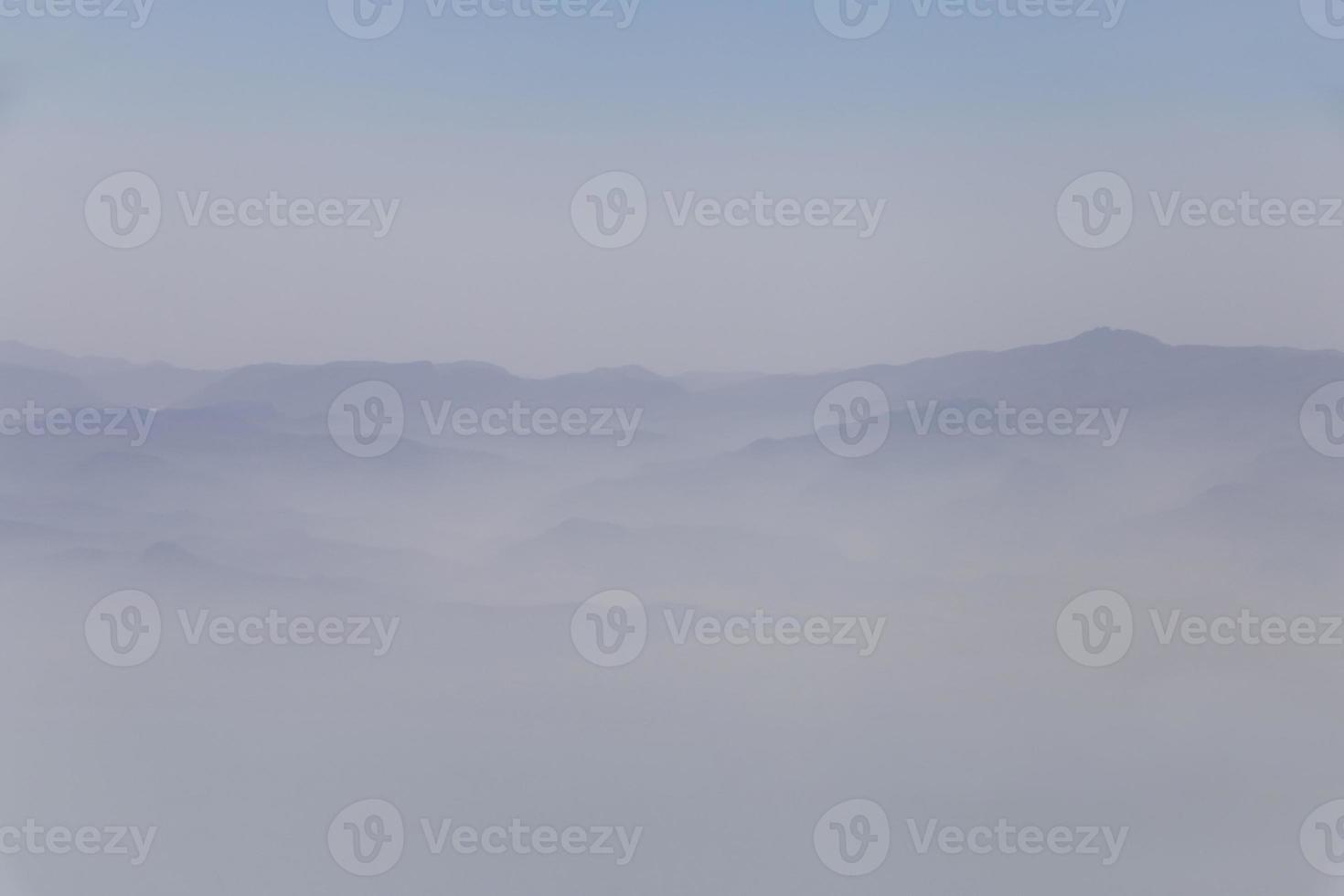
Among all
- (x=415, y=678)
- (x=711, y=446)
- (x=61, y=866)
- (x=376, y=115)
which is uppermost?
(x=376, y=115)

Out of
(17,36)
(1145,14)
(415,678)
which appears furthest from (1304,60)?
(17,36)

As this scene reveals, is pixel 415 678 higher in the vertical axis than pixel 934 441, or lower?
lower

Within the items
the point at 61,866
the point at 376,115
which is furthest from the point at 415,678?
the point at 376,115

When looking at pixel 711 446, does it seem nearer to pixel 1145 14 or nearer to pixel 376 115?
pixel 376 115

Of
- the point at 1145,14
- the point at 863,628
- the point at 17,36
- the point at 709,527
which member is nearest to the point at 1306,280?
the point at 1145,14

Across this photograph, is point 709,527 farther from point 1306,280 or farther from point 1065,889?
point 1306,280

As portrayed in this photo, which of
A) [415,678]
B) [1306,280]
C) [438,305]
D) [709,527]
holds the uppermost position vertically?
[1306,280]

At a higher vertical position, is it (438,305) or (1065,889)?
(438,305)

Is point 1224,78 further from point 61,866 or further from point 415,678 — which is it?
point 61,866
